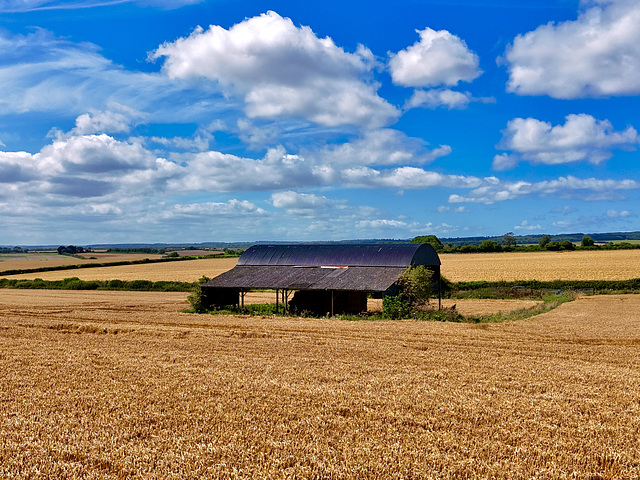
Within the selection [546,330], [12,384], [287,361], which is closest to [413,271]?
[546,330]

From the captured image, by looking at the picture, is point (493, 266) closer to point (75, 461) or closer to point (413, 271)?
point (413, 271)

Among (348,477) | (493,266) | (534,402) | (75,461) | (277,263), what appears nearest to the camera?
(348,477)

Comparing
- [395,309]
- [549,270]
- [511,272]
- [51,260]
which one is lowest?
[395,309]

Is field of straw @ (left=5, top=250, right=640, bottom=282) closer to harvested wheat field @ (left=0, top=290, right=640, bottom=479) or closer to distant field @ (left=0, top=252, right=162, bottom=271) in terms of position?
distant field @ (left=0, top=252, right=162, bottom=271)

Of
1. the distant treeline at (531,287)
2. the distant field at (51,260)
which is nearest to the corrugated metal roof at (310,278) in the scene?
the distant treeline at (531,287)

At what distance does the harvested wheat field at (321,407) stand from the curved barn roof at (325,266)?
450 inches

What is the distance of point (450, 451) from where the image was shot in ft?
28.4

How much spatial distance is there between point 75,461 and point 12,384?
253 inches

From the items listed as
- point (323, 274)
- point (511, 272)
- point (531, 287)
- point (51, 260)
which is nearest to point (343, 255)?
point (323, 274)

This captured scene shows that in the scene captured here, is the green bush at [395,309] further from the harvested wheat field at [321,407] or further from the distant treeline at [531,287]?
the distant treeline at [531,287]

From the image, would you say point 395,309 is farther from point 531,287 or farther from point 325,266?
point 531,287

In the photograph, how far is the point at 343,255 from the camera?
39062 millimetres

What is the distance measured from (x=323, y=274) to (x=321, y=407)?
25697 mm

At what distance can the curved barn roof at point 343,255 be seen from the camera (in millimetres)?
36688
